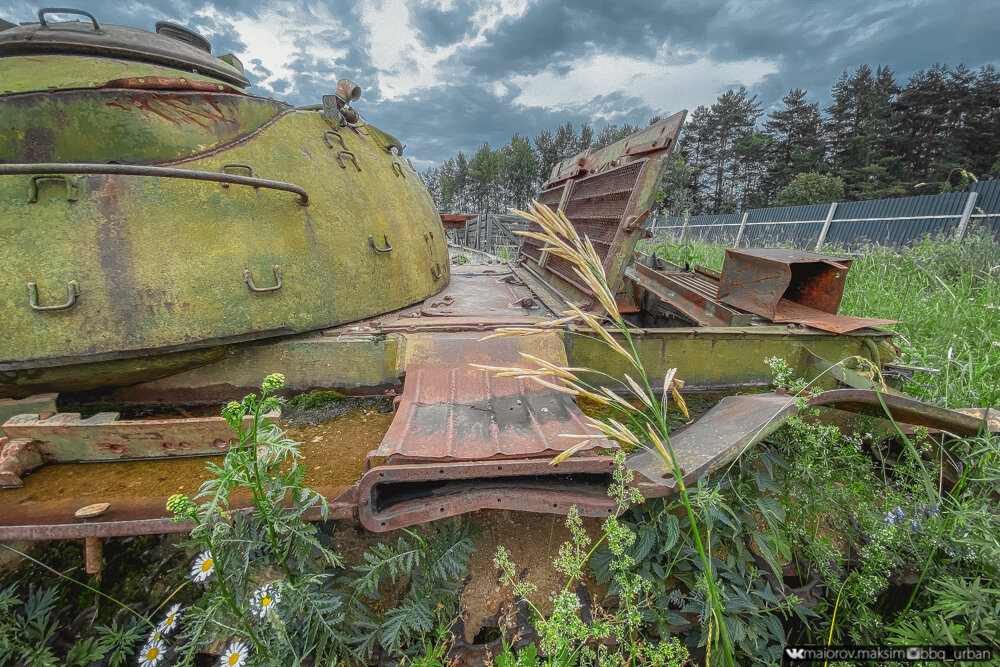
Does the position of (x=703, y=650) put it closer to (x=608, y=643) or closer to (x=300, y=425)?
(x=608, y=643)

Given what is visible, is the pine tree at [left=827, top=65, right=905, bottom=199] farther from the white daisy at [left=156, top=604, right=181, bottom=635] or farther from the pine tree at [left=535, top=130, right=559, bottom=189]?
the white daisy at [left=156, top=604, right=181, bottom=635]

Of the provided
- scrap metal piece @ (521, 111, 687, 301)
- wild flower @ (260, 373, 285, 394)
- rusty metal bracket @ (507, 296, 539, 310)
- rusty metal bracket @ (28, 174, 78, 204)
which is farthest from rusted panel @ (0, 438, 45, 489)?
rusty metal bracket @ (507, 296, 539, 310)

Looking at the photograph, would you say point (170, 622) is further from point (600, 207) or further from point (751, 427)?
point (600, 207)

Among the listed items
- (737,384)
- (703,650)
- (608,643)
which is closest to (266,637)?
(608,643)

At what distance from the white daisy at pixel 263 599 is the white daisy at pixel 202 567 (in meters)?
0.19

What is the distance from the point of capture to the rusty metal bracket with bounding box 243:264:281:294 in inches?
74.5

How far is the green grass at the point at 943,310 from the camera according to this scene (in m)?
2.90

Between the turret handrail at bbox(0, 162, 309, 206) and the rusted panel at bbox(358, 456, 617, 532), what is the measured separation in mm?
1407

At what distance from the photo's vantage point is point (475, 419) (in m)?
1.66

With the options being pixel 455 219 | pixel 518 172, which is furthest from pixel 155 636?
pixel 518 172

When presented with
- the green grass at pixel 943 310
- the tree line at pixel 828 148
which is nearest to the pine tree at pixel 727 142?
the tree line at pixel 828 148

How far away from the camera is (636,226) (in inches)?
98.4

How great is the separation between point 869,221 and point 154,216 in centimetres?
1727

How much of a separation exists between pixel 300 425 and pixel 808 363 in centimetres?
264
